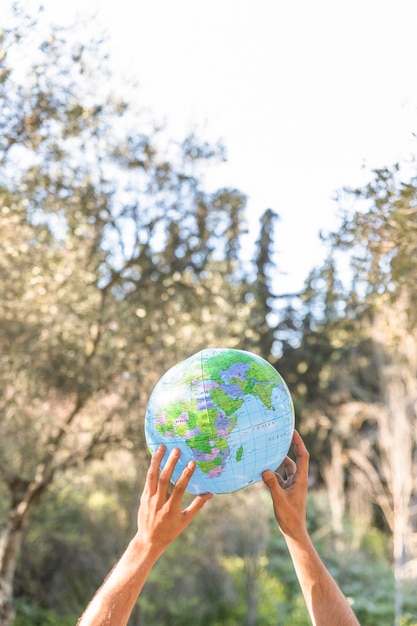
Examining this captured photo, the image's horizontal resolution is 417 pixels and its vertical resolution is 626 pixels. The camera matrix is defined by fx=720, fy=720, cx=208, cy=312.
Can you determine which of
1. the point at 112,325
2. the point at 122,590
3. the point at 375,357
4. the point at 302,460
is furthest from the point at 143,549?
the point at 375,357

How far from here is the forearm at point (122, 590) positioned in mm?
2014

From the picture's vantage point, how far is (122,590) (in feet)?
6.77

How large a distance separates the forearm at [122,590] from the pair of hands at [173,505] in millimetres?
42

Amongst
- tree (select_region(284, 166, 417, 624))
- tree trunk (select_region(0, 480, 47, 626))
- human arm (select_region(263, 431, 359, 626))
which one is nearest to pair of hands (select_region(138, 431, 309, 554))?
human arm (select_region(263, 431, 359, 626))

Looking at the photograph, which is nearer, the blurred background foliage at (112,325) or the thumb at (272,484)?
the thumb at (272,484)

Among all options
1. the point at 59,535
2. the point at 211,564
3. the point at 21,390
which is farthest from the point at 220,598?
the point at 21,390

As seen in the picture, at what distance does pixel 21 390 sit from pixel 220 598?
8090mm

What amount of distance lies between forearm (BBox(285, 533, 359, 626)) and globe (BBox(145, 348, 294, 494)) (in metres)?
0.55

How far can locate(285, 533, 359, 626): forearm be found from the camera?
222 cm

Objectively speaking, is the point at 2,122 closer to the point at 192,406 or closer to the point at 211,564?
the point at 192,406

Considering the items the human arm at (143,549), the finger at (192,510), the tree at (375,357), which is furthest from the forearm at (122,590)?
the tree at (375,357)

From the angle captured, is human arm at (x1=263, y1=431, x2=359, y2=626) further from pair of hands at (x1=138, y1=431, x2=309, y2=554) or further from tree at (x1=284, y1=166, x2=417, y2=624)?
tree at (x1=284, y1=166, x2=417, y2=624)

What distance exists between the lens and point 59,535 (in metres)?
12.3

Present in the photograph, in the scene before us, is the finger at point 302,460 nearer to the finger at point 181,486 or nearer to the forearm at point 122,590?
the finger at point 181,486
